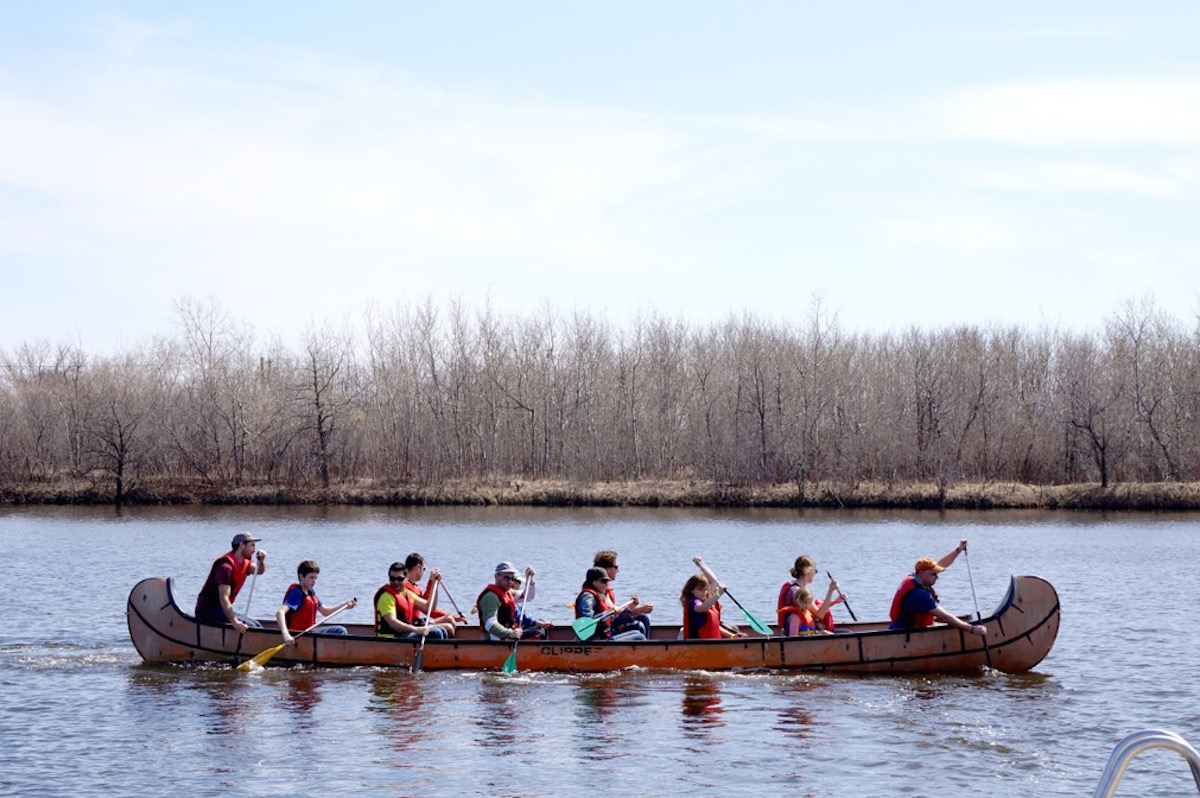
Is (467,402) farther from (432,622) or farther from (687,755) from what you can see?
(687,755)

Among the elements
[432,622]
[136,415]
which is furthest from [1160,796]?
[136,415]

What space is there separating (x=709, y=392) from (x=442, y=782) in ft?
171

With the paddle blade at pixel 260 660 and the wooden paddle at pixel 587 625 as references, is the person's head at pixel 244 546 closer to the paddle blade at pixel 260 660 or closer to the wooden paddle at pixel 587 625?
the paddle blade at pixel 260 660

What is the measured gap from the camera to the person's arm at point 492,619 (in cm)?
1680

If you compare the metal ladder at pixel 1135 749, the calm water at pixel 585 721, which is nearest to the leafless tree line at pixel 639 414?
the calm water at pixel 585 721

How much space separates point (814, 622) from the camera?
675 inches

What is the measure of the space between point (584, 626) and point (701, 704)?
6.44ft

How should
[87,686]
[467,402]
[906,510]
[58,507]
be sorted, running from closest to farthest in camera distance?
1. [87,686]
2. [906,510]
3. [58,507]
4. [467,402]

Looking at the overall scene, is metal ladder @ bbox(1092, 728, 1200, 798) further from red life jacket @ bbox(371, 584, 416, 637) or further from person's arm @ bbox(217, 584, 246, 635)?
person's arm @ bbox(217, 584, 246, 635)

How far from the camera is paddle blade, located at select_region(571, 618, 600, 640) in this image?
656 inches

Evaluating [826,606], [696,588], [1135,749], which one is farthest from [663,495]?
[1135,749]

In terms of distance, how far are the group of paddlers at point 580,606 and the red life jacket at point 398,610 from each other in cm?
1

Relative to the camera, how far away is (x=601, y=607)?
1694cm

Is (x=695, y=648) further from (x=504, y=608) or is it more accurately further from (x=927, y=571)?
(x=927, y=571)
